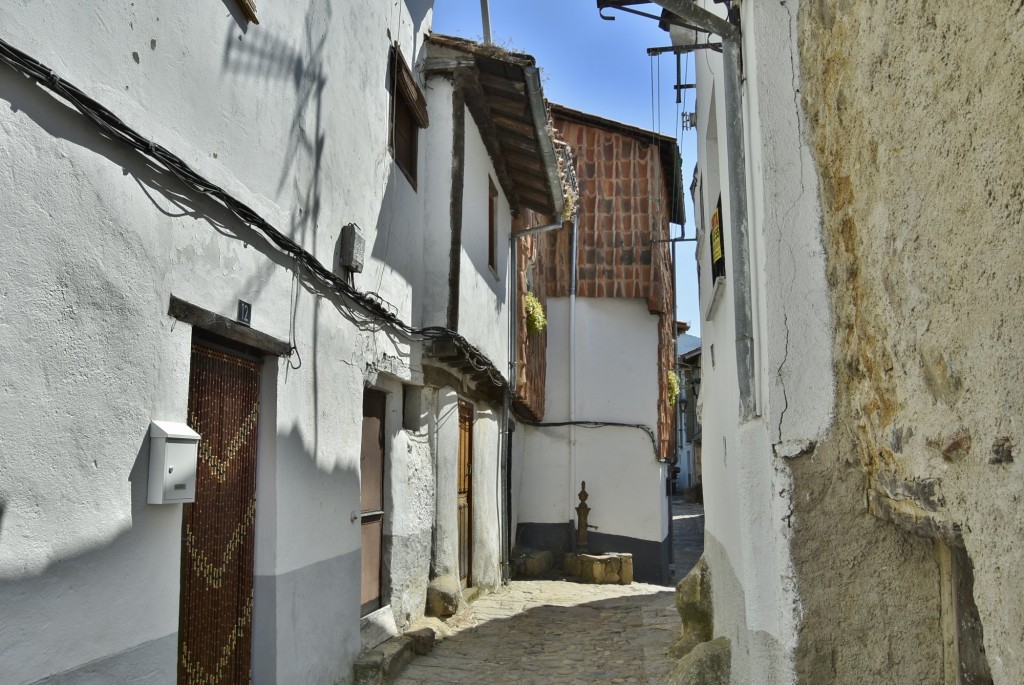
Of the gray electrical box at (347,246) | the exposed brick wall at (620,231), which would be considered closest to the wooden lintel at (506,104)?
the gray electrical box at (347,246)

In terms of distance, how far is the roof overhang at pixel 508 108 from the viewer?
8555mm

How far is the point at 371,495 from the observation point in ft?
23.7

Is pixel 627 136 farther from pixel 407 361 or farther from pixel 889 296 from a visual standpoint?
pixel 889 296

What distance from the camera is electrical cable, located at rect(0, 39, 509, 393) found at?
293 cm

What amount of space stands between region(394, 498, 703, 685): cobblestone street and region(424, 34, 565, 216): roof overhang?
519 centimetres

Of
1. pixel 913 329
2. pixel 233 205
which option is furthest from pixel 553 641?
pixel 913 329

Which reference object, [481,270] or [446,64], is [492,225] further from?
[446,64]

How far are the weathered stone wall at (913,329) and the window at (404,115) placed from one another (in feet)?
15.9

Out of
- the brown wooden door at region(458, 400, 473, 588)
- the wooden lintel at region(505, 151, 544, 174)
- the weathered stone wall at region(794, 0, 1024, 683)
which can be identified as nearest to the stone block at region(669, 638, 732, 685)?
the weathered stone wall at region(794, 0, 1024, 683)

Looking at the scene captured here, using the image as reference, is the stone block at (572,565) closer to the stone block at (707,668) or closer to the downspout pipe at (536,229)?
the downspout pipe at (536,229)

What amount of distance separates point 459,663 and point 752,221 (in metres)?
4.89

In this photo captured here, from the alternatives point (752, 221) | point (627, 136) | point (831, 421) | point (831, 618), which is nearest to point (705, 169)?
point (752, 221)

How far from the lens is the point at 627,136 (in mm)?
16047

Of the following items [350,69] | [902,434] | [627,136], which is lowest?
[902,434]
